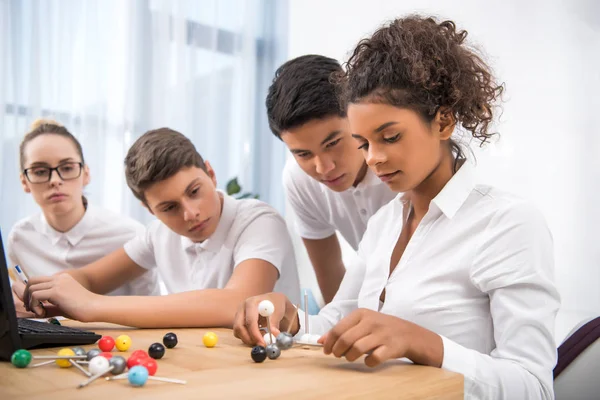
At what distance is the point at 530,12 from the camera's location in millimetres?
3488

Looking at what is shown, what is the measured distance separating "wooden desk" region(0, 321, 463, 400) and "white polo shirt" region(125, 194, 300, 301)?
33.1 inches

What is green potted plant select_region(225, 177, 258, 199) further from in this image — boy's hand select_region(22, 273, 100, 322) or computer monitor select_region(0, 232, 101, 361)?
computer monitor select_region(0, 232, 101, 361)

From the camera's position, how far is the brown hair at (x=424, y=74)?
1.35 meters

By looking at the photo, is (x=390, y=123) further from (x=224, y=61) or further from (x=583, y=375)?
(x=224, y=61)

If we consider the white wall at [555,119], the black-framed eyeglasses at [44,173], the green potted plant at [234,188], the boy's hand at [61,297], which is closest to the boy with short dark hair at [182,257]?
the boy's hand at [61,297]

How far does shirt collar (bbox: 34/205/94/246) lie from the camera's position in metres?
2.56

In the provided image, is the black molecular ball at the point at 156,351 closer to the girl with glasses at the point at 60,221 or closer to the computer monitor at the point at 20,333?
the computer monitor at the point at 20,333

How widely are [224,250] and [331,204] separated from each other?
1.70ft

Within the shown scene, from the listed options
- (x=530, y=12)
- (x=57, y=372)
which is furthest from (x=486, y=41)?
(x=57, y=372)

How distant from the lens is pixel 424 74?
1335 millimetres

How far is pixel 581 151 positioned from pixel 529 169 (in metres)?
0.30

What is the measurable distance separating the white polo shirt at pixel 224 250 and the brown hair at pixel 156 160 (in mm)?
237

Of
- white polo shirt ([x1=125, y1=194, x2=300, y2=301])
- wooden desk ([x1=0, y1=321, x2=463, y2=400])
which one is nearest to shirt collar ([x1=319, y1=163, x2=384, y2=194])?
white polo shirt ([x1=125, y1=194, x2=300, y2=301])

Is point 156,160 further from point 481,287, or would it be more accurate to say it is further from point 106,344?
point 481,287
